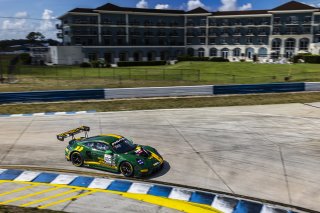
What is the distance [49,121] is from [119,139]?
35.1 feet

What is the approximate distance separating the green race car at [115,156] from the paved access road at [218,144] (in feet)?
2.03

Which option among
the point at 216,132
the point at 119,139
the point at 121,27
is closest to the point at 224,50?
the point at 121,27

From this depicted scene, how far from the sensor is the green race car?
12.6m

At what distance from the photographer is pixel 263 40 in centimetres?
9125

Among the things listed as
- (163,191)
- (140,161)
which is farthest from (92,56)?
(163,191)

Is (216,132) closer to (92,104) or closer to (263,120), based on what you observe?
(263,120)

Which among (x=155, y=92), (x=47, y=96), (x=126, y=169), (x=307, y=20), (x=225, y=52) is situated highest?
(x=307, y=20)

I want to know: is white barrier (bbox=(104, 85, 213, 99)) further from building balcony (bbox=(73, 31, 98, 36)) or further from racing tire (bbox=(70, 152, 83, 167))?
building balcony (bbox=(73, 31, 98, 36))

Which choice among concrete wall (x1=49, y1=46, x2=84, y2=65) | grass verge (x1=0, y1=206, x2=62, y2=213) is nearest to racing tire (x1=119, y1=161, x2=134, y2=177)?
grass verge (x1=0, y1=206, x2=62, y2=213)

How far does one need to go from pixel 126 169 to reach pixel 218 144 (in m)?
6.15

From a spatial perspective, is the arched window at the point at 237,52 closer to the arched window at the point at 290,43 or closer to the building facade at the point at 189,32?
the building facade at the point at 189,32

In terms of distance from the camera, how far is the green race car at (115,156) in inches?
496

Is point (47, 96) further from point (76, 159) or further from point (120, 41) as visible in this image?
point (120, 41)

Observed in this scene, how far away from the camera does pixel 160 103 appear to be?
94.7 ft
